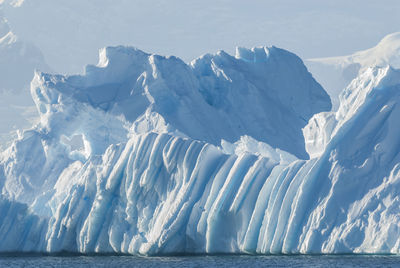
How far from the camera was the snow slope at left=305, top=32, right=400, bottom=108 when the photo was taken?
85.9 metres

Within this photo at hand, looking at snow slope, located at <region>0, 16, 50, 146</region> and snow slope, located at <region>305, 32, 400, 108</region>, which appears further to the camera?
snow slope, located at <region>0, 16, 50, 146</region>

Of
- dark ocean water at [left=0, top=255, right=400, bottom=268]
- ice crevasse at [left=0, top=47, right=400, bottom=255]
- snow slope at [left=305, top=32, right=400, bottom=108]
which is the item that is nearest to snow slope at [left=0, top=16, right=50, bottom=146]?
snow slope at [left=305, top=32, right=400, bottom=108]

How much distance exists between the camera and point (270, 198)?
35812 millimetres

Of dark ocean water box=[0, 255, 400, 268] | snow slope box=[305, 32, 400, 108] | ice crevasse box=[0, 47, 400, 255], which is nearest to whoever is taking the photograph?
dark ocean water box=[0, 255, 400, 268]

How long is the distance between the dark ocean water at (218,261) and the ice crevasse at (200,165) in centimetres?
47

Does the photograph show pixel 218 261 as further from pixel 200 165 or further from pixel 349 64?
pixel 349 64

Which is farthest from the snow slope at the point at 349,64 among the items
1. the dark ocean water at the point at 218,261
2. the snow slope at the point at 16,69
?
the dark ocean water at the point at 218,261

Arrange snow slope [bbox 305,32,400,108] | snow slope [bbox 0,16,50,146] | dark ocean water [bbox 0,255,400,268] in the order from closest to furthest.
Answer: dark ocean water [bbox 0,255,400,268]
snow slope [bbox 305,32,400,108]
snow slope [bbox 0,16,50,146]

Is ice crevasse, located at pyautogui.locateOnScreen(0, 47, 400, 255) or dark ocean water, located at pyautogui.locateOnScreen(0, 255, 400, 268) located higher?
ice crevasse, located at pyautogui.locateOnScreen(0, 47, 400, 255)

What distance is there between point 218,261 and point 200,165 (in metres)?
5.25

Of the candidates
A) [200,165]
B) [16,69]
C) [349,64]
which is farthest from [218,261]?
[16,69]

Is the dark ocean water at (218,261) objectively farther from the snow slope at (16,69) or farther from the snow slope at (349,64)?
the snow slope at (16,69)

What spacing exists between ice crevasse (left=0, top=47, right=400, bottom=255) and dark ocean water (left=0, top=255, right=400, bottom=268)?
0.47 m

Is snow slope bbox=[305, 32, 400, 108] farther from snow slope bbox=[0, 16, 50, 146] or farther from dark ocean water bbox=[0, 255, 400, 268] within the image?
dark ocean water bbox=[0, 255, 400, 268]
